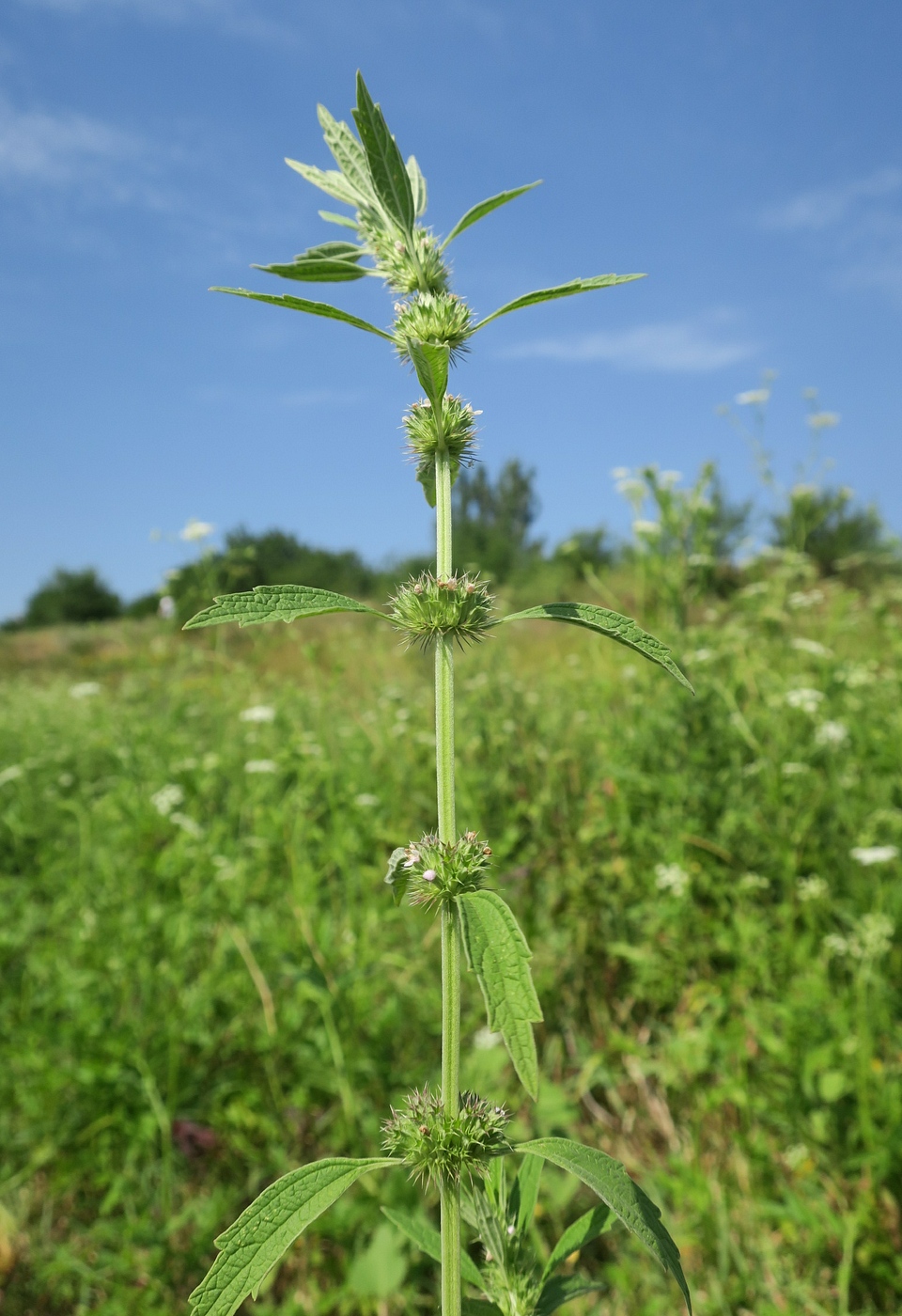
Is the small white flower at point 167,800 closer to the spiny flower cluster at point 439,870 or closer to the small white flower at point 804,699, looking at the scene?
the small white flower at point 804,699

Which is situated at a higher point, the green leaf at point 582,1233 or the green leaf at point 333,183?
the green leaf at point 333,183

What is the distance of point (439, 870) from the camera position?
71 cm

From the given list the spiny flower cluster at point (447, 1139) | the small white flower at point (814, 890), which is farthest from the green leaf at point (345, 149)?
the small white flower at point (814, 890)

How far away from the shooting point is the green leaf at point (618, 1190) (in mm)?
555

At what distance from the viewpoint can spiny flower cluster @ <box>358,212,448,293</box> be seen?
757mm

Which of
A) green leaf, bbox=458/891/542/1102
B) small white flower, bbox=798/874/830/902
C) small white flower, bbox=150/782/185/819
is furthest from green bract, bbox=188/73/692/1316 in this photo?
small white flower, bbox=150/782/185/819

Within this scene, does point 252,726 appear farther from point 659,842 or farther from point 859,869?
point 859,869

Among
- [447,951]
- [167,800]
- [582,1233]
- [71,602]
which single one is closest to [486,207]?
[447,951]

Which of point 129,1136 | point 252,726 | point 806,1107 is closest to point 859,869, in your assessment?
point 806,1107

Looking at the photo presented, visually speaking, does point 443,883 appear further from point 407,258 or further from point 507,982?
point 407,258

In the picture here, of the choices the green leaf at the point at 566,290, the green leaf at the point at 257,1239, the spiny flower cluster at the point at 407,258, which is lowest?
the green leaf at the point at 257,1239

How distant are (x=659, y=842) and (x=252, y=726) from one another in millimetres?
2744

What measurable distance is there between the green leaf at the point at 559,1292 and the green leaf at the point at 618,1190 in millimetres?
148

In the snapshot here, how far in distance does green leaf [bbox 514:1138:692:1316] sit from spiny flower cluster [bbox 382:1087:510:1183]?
50mm
